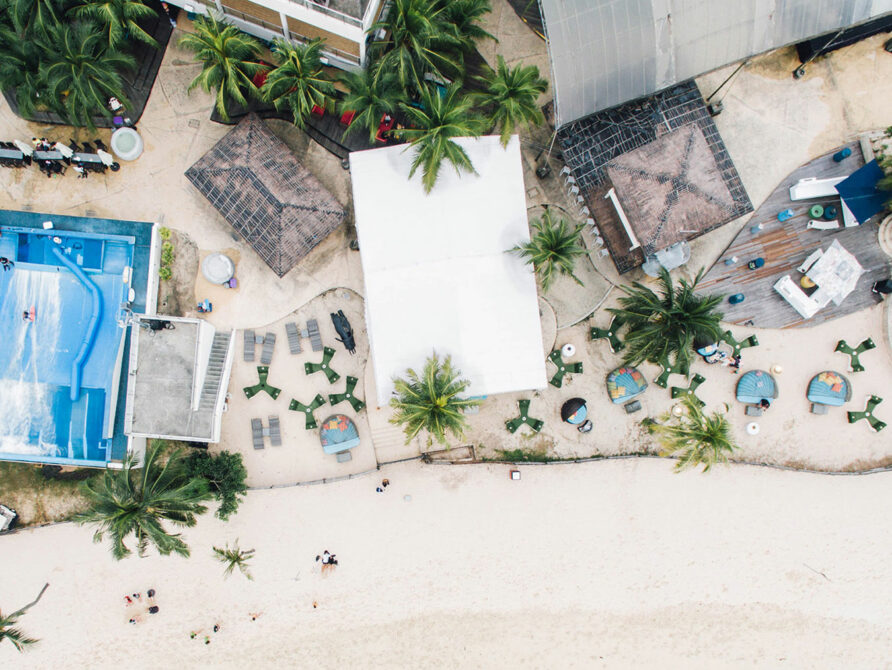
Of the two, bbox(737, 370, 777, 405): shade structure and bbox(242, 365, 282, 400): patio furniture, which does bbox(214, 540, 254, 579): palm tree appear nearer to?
bbox(242, 365, 282, 400): patio furniture

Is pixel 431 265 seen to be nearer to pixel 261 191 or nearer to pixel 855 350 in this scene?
pixel 261 191

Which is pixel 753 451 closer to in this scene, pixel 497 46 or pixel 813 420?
pixel 813 420

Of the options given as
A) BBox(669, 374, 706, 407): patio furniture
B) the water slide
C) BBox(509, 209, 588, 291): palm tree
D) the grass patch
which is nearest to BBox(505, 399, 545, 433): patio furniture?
BBox(669, 374, 706, 407): patio furniture

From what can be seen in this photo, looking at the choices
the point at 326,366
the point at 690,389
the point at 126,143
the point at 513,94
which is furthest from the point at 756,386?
the point at 126,143

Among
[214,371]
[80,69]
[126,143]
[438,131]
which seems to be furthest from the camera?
[126,143]

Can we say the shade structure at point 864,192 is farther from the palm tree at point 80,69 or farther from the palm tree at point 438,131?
the palm tree at point 80,69
